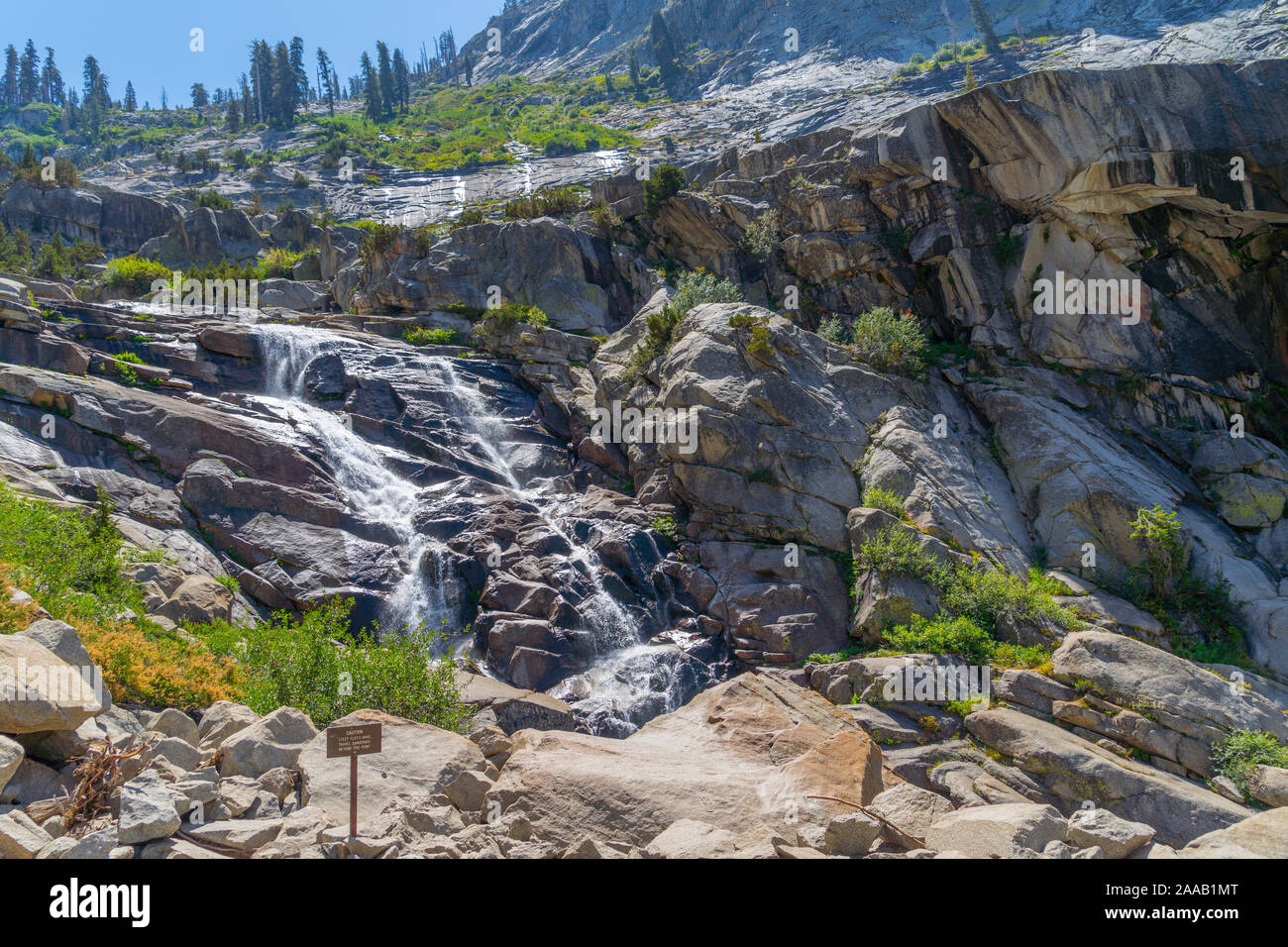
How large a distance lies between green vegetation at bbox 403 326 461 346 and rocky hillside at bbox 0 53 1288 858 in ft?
0.62

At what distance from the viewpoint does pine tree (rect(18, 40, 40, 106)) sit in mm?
134250

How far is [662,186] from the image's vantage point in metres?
37.8

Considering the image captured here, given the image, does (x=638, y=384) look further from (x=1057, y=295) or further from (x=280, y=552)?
(x=1057, y=295)

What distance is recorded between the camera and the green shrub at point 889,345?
1050 inches

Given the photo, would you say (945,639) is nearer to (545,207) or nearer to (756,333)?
(756,333)

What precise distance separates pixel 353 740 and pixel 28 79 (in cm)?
18688

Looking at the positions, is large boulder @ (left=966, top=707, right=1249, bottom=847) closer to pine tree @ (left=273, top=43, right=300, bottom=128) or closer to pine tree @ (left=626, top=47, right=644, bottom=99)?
pine tree @ (left=626, top=47, right=644, bottom=99)

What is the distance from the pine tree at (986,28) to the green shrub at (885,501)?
3402 inches

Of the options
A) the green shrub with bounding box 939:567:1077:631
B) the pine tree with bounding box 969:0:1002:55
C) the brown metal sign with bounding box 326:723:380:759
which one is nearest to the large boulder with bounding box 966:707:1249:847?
the green shrub with bounding box 939:567:1077:631

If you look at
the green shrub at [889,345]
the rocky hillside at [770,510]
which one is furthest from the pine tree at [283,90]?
the green shrub at [889,345]

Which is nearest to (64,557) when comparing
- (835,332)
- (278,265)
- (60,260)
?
(835,332)
